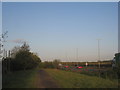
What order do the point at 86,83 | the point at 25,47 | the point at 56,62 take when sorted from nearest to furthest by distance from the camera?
the point at 86,83, the point at 25,47, the point at 56,62

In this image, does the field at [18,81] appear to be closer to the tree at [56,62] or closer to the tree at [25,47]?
the tree at [25,47]

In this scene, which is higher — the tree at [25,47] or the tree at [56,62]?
the tree at [25,47]

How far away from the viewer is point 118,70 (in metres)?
24.7

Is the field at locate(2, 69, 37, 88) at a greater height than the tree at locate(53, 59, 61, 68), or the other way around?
the field at locate(2, 69, 37, 88)

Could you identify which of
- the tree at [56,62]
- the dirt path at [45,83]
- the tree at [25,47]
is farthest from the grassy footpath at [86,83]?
the tree at [56,62]

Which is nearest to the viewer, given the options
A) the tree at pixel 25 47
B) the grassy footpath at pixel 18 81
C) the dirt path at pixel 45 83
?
the dirt path at pixel 45 83

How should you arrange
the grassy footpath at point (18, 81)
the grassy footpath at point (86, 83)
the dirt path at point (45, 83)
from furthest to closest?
1. the grassy footpath at point (18, 81)
2. the dirt path at point (45, 83)
3. the grassy footpath at point (86, 83)

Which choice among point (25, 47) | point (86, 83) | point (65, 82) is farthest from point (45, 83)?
point (25, 47)

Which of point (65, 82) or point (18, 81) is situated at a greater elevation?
point (65, 82)

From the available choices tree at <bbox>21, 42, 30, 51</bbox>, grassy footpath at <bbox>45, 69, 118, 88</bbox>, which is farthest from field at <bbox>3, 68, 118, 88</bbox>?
tree at <bbox>21, 42, 30, 51</bbox>

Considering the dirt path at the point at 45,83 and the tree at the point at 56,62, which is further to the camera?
the tree at the point at 56,62

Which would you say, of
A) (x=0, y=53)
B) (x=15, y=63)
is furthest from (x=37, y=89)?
(x=15, y=63)

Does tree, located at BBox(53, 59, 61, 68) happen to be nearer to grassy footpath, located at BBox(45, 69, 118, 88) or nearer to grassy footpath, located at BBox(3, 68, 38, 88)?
grassy footpath, located at BBox(3, 68, 38, 88)

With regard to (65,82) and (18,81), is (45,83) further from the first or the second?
(18,81)
